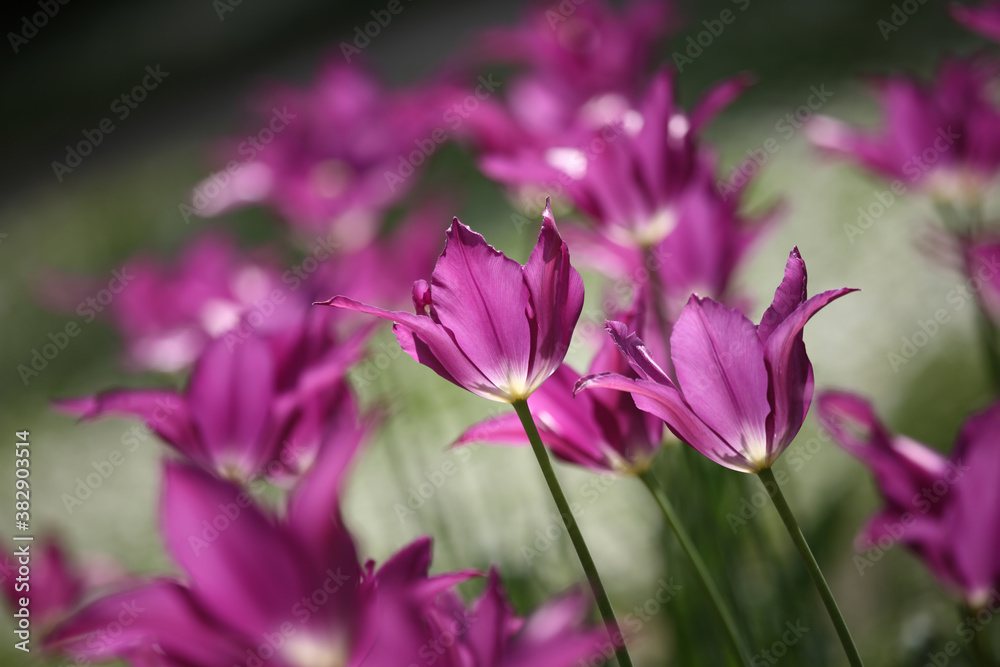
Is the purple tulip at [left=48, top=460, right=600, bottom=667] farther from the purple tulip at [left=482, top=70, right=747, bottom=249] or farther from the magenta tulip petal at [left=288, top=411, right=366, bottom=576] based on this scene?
the purple tulip at [left=482, top=70, right=747, bottom=249]

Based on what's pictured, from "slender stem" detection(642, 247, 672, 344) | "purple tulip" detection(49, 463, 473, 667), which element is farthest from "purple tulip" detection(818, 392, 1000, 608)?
"purple tulip" detection(49, 463, 473, 667)

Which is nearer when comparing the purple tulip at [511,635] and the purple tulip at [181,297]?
the purple tulip at [511,635]

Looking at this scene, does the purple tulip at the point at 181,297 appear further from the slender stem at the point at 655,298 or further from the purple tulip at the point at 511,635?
the purple tulip at the point at 511,635

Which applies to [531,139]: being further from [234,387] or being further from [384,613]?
[384,613]

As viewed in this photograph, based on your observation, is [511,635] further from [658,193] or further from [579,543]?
[658,193]

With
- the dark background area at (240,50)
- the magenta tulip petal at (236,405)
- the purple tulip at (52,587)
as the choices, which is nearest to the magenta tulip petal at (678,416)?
the magenta tulip petal at (236,405)

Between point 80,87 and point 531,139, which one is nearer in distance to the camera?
point 531,139

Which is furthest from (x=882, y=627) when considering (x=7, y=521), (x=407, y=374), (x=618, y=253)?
(x=7, y=521)

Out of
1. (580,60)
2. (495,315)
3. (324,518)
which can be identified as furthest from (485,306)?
A: (580,60)
